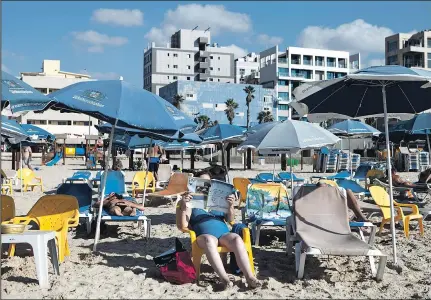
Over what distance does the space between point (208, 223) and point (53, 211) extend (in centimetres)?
198

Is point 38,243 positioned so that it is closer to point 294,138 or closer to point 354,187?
point 294,138

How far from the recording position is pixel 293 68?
8594 cm

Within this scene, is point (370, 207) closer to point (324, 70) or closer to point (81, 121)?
point (81, 121)

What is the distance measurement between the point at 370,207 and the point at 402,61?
73.2 m

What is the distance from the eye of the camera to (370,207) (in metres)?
7.52

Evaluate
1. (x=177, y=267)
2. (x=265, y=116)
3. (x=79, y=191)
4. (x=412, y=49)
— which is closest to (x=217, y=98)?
(x=265, y=116)

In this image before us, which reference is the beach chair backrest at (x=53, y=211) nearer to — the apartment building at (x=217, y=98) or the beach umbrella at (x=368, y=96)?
the beach umbrella at (x=368, y=96)

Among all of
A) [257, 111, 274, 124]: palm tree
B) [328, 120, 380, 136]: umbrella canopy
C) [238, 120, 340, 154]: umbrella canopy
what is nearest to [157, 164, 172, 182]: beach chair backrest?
[328, 120, 380, 136]: umbrella canopy

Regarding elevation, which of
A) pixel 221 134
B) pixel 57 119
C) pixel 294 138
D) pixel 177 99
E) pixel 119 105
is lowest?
pixel 294 138

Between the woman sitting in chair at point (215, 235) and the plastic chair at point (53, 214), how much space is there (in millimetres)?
1394

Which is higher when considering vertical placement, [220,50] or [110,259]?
[220,50]

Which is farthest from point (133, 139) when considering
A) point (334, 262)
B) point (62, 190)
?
point (334, 262)

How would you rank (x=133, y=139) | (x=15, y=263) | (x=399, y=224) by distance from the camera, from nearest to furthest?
(x=15, y=263)
(x=399, y=224)
(x=133, y=139)

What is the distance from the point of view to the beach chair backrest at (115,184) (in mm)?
8797
